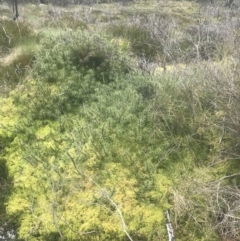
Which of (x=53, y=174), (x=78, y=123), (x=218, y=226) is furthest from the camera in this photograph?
(x=78, y=123)

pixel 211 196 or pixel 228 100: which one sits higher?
pixel 228 100

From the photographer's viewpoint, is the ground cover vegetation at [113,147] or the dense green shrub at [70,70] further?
the dense green shrub at [70,70]

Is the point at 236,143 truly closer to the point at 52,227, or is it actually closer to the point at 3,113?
the point at 52,227

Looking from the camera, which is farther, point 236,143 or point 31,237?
point 236,143

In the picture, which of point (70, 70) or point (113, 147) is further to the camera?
point (70, 70)

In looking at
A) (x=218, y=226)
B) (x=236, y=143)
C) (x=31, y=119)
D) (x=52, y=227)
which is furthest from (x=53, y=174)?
(x=236, y=143)

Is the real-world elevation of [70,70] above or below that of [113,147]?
above

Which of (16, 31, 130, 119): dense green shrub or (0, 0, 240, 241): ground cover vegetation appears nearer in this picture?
(0, 0, 240, 241): ground cover vegetation

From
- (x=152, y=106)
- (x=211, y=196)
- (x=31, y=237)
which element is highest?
(x=152, y=106)
